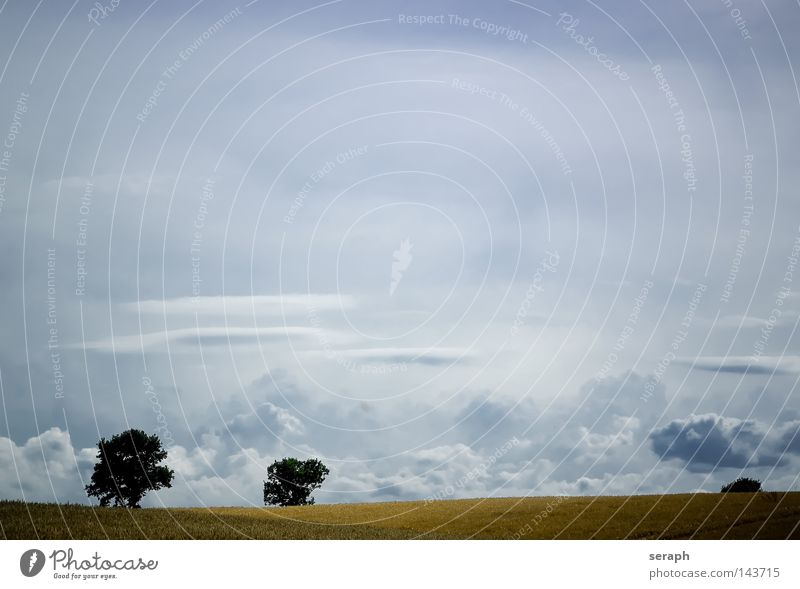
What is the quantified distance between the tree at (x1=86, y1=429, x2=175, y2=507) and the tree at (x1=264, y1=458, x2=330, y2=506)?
10237 millimetres

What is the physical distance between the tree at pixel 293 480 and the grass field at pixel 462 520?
87.2 feet

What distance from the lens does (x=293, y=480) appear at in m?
78.9

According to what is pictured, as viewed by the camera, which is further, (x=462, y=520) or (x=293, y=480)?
(x=293, y=480)

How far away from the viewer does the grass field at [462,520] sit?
1284 inches

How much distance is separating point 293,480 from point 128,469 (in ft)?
51.8

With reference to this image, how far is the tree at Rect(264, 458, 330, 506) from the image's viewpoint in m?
77.0
